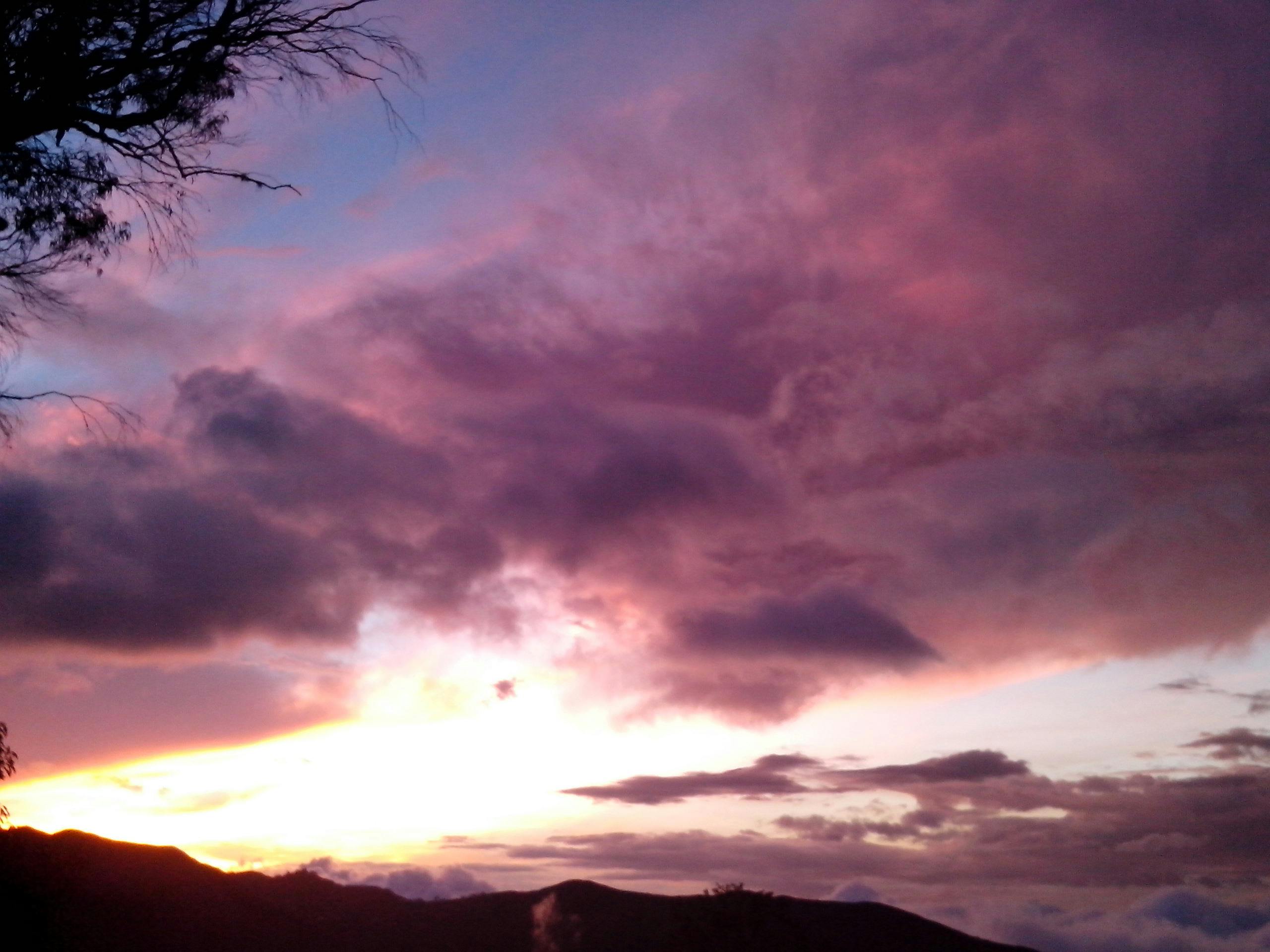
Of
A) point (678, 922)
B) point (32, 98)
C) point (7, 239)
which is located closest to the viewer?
point (32, 98)

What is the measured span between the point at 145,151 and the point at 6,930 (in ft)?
39.5

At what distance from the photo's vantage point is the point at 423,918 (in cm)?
8838

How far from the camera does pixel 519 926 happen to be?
87.1 metres

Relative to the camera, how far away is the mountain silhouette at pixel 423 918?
1959 inches

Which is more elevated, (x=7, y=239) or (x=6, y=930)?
(x=7, y=239)

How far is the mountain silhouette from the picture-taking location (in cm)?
4975

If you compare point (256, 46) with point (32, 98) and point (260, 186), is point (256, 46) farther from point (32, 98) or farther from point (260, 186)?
point (32, 98)

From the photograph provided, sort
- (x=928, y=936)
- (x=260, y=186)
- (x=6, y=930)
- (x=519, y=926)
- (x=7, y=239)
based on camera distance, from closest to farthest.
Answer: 1. (x=260, y=186)
2. (x=7, y=239)
3. (x=6, y=930)
4. (x=519, y=926)
5. (x=928, y=936)

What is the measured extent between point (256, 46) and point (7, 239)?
11.5 feet

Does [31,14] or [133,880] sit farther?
[133,880]

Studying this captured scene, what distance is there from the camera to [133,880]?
71375mm

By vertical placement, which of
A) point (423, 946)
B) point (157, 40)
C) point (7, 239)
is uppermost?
point (157, 40)

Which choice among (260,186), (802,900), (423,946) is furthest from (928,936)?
(260,186)

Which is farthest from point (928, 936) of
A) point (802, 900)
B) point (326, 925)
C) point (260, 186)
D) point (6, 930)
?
point (260, 186)
